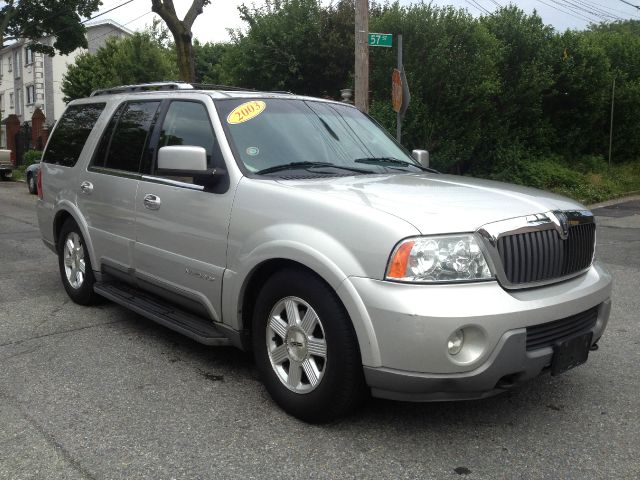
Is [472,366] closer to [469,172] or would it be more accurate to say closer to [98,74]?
[469,172]

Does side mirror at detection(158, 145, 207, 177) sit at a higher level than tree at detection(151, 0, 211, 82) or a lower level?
lower

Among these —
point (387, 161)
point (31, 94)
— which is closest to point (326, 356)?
point (387, 161)

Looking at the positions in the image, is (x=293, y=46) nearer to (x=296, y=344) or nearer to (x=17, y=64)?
(x=296, y=344)

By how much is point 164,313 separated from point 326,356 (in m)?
1.58

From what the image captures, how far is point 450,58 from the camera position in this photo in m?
14.3

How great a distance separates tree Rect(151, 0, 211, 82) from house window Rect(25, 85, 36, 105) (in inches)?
1382

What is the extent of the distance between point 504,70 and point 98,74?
25.7m

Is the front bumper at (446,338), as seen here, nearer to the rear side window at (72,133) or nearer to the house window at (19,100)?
the rear side window at (72,133)

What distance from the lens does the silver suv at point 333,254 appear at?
289cm

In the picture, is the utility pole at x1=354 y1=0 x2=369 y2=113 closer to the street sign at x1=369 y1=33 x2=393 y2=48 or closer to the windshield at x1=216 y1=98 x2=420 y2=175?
the street sign at x1=369 y1=33 x2=393 y2=48

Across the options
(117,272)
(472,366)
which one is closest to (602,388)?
(472,366)

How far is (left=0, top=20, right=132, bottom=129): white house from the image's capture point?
149ft

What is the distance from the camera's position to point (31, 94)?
154 ft

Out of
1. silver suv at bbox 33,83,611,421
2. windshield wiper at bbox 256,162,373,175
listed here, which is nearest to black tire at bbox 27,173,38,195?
silver suv at bbox 33,83,611,421
